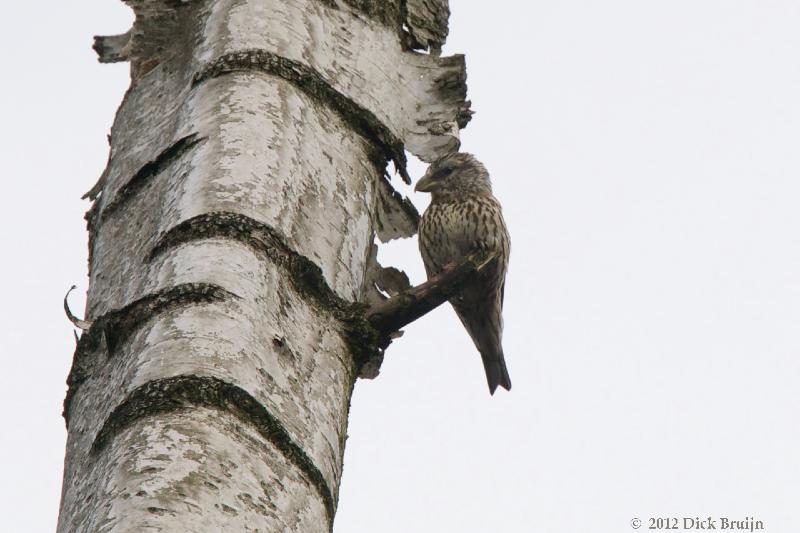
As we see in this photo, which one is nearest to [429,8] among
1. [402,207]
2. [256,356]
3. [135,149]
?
[402,207]

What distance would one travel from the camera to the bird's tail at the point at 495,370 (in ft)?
19.9

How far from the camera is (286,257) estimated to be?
2.36 meters

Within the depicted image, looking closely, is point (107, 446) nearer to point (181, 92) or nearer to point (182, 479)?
point (182, 479)

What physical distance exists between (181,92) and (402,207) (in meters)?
0.62

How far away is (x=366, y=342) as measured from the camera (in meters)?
2.45

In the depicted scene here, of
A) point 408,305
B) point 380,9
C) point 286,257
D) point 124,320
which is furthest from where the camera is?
point 380,9

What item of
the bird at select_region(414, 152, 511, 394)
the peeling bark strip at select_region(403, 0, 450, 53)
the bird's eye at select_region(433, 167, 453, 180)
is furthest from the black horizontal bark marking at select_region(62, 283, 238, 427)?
the bird's eye at select_region(433, 167, 453, 180)

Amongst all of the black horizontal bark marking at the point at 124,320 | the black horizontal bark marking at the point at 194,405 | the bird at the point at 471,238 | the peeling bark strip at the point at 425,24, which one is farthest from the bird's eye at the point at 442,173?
the black horizontal bark marking at the point at 194,405

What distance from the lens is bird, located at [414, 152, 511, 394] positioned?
5.52 metres

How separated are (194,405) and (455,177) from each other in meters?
4.04

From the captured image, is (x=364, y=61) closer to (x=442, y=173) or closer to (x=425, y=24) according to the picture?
(x=425, y=24)

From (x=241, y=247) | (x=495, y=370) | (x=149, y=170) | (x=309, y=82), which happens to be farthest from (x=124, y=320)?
(x=495, y=370)

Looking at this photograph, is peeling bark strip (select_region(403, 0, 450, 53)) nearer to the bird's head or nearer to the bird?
the bird

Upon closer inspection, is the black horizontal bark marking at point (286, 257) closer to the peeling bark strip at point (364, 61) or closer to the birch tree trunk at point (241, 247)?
the birch tree trunk at point (241, 247)
